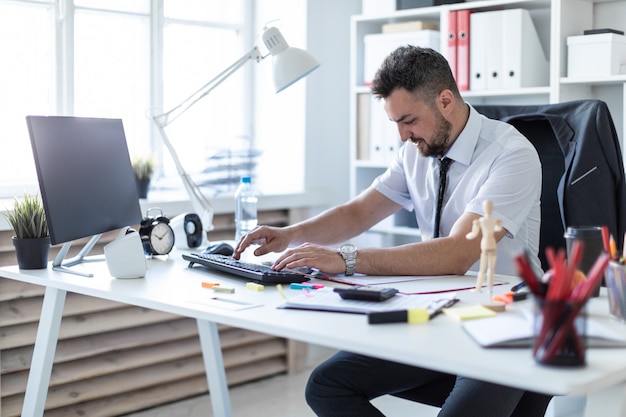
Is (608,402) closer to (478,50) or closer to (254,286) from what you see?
(254,286)

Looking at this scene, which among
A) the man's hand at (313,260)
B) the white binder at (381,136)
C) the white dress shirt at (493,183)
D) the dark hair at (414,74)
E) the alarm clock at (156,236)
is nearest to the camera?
the man's hand at (313,260)

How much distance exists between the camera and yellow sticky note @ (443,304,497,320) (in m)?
1.43

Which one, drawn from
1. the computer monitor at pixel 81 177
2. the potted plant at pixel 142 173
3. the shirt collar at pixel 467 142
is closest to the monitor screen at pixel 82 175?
the computer monitor at pixel 81 177

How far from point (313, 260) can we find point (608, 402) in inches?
30.4

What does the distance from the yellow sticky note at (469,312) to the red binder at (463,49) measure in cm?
177

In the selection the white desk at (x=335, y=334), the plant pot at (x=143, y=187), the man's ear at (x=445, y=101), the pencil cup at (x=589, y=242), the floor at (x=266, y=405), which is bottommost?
the floor at (x=266, y=405)

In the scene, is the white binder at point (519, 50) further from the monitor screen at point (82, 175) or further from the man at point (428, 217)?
the monitor screen at point (82, 175)

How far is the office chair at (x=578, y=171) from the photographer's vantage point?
6.78 ft

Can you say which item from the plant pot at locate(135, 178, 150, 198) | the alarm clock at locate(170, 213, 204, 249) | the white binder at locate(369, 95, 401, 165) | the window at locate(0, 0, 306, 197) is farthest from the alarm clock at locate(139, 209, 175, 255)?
the white binder at locate(369, 95, 401, 165)

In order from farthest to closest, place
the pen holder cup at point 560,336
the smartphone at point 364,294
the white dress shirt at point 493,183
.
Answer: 1. the white dress shirt at point 493,183
2. the smartphone at point 364,294
3. the pen holder cup at point 560,336

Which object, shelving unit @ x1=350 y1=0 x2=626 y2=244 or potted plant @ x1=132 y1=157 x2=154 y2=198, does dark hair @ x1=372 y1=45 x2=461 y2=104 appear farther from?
potted plant @ x1=132 y1=157 x2=154 y2=198

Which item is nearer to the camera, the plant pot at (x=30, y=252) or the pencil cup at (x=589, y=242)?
the pencil cup at (x=589, y=242)

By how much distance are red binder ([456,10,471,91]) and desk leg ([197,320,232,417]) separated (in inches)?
58.7

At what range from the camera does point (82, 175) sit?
1991 mm
